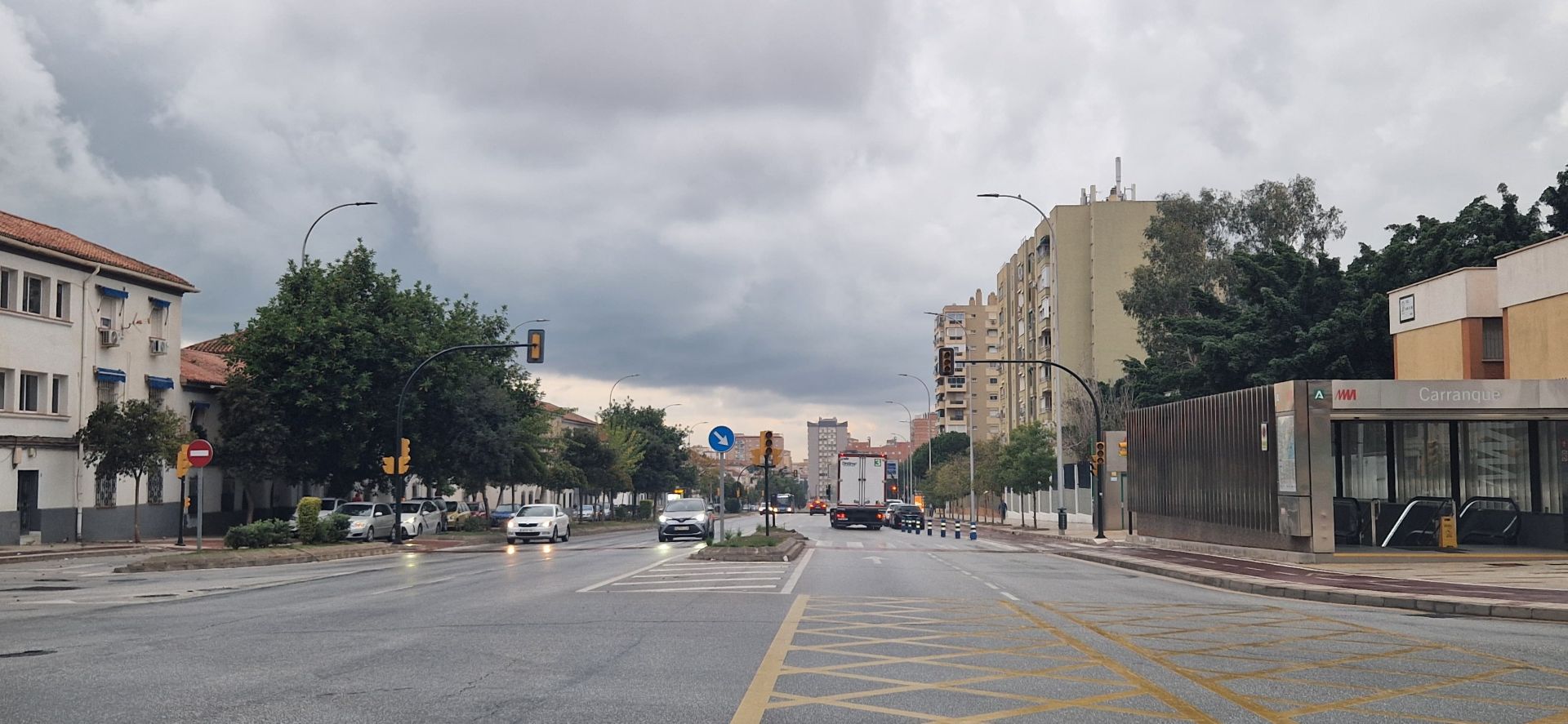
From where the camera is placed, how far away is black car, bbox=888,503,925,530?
6325cm

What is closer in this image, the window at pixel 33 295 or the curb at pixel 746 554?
the curb at pixel 746 554

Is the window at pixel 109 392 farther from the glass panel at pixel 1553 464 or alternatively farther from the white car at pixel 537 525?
the glass panel at pixel 1553 464

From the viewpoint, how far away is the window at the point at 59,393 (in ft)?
129

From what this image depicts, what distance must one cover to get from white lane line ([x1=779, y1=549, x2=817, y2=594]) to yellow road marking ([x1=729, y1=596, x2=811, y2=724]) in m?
4.23

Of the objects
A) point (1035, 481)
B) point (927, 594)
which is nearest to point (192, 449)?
point (927, 594)

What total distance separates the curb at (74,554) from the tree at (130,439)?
167cm

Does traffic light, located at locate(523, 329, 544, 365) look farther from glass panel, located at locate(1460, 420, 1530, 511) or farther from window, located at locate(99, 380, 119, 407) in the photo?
glass panel, located at locate(1460, 420, 1530, 511)

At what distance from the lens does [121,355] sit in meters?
42.4

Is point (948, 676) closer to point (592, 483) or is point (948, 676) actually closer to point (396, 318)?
point (396, 318)

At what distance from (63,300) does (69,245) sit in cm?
241

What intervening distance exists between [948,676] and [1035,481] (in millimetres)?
56250

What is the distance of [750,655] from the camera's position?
1057cm

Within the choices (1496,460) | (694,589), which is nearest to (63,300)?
(694,589)

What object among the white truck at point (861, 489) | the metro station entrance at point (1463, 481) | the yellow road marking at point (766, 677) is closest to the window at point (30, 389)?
the yellow road marking at point (766, 677)
